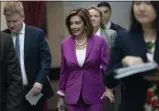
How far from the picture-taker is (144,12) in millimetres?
2824

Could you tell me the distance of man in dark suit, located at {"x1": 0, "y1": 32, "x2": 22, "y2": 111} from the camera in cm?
345

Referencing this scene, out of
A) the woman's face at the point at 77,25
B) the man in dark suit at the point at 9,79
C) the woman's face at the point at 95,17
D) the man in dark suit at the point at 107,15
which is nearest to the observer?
the man in dark suit at the point at 9,79

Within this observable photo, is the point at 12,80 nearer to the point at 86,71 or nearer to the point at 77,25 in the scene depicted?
the point at 86,71

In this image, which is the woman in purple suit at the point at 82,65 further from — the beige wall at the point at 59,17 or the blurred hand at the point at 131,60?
the beige wall at the point at 59,17

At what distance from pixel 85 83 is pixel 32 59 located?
0.70 meters

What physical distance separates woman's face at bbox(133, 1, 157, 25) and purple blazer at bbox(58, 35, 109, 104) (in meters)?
1.50

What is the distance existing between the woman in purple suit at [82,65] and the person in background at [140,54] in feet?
4.39

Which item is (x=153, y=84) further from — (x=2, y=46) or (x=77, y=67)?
(x=77, y=67)

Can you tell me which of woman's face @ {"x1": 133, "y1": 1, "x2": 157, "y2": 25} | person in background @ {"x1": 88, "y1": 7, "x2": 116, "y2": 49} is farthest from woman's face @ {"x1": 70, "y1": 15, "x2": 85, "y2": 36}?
woman's face @ {"x1": 133, "y1": 1, "x2": 157, "y2": 25}

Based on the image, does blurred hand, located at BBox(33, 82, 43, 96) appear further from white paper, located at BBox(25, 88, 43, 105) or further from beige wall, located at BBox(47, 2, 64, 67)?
beige wall, located at BBox(47, 2, 64, 67)

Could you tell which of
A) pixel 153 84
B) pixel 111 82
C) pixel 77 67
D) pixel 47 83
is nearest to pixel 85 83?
pixel 77 67

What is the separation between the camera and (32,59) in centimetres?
468

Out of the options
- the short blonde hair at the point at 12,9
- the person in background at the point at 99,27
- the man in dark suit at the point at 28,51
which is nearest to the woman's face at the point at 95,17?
the person in background at the point at 99,27

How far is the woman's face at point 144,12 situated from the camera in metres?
2.82
